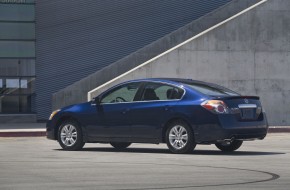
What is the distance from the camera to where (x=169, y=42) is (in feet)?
109

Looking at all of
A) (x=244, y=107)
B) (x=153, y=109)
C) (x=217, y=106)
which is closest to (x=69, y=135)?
(x=153, y=109)

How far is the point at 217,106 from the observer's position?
54.4 feet

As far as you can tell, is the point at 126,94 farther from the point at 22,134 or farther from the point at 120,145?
the point at 22,134

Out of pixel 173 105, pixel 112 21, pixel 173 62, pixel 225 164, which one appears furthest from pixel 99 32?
pixel 225 164

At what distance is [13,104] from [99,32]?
421cm

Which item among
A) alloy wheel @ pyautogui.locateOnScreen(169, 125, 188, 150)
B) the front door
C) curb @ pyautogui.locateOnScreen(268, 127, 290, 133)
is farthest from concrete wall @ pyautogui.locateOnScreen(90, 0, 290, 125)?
alloy wheel @ pyautogui.locateOnScreen(169, 125, 188, 150)

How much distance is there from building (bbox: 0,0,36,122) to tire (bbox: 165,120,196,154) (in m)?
19.4

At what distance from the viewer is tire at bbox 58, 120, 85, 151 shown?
1827 cm

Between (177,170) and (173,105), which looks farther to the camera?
(173,105)

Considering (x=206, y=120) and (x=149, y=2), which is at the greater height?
(x=149, y=2)

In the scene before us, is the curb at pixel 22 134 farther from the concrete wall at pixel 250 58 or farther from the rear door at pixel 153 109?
the rear door at pixel 153 109

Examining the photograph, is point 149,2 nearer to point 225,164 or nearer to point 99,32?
point 99,32

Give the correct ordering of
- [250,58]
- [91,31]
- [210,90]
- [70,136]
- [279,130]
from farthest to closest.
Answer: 1. [91,31]
2. [250,58]
3. [279,130]
4. [70,136]
5. [210,90]

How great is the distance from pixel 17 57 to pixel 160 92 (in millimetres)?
19491
